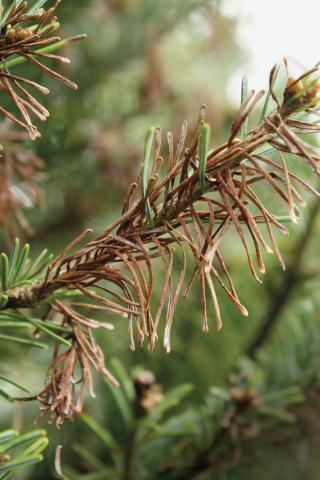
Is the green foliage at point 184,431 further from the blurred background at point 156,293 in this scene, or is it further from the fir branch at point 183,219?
the fir branch at point 183,219

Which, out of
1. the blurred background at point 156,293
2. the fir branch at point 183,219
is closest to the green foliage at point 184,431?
the blurred background at point 156,293

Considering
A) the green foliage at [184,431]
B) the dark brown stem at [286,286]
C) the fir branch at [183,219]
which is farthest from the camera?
the dark brown stem at [286,286]

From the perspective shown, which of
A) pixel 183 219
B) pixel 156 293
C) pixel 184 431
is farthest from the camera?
pixel 156 293

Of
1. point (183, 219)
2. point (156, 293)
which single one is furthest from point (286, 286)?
point (183, 219)

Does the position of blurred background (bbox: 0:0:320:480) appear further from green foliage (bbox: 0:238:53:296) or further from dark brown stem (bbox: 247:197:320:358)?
green foliage (bbox: 0:238:53:296)

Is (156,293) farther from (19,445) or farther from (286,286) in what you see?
(19,445)

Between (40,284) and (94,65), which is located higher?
(94,65)

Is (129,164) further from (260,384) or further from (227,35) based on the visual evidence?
(227,35)

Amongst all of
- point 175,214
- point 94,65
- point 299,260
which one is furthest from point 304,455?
point 94,65
